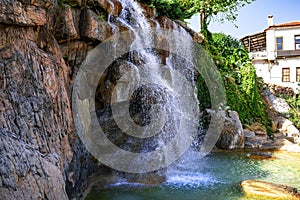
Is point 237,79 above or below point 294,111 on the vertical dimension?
above

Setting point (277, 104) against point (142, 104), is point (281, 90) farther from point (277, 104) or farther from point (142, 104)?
point (142, 104)

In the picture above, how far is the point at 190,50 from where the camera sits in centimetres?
1700

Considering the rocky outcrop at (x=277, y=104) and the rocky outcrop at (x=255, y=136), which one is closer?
the rocky outcrop at (x=255, y=136)

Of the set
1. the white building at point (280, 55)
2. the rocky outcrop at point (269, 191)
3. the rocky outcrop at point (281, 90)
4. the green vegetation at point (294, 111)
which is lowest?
the rocky outcrop at point (269, 191)

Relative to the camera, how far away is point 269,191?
25.5 feet

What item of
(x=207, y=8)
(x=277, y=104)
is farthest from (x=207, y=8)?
(x=277, y=104)

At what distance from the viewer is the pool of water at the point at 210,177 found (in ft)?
25.3

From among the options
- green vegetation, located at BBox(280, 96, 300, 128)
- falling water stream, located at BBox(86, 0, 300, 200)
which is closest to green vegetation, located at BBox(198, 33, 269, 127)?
green vegetation, located at BBox(280, 96, 300, 128)

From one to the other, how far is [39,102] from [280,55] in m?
29.8

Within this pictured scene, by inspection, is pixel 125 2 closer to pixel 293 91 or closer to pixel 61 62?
pixel 61 62

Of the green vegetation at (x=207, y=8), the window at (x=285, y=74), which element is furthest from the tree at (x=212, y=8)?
the window at (x=285, y=74)

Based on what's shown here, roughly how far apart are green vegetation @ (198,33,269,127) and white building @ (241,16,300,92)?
9045 mm

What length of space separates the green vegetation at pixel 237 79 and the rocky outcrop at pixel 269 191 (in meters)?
8.96

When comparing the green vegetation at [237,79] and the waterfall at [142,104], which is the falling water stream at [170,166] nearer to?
the waterfall at [142,104]
